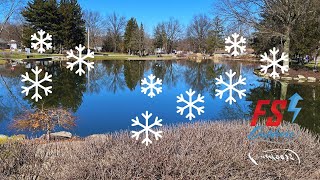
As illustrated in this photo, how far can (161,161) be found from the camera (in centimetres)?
317

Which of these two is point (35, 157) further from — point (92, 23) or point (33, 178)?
point (92, 23)

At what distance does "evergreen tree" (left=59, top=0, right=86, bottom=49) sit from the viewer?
3.00 meters

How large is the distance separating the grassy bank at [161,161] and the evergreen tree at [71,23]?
1371mm

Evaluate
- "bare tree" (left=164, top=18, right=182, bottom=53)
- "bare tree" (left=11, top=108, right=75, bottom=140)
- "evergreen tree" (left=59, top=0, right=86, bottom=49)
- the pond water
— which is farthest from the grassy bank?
"bare tree" (left=164, top=18, right=182, bottom=53)

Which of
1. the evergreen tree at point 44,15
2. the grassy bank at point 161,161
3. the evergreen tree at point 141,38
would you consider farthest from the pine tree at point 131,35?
the grassy bank at point 161,161

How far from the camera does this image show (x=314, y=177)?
3.68 m

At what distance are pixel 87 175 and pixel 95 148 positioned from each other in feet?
1.76

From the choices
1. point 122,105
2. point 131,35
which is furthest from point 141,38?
point 122,105

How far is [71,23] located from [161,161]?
6.50 ft

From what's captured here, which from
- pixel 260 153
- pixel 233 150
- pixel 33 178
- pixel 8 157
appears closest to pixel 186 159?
pixel 233 150

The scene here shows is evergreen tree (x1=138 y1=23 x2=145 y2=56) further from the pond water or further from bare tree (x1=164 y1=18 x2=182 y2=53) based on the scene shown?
the pond water

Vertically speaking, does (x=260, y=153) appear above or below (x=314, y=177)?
above

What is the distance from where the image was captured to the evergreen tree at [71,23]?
3000 mm

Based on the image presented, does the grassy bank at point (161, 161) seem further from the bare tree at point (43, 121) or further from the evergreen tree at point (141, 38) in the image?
the evergreen tree at point (141, 38)
